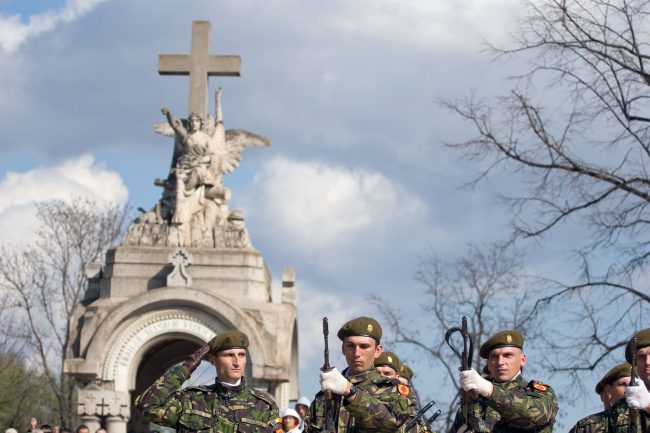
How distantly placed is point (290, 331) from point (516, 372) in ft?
55.4

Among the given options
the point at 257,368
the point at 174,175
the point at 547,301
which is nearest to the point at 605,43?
the point at 547,301

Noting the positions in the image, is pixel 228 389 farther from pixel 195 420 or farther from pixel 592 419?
pixel 592 419

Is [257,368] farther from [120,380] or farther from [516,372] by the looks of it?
Result: [516,372]

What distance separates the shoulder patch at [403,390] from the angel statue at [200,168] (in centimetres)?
1826

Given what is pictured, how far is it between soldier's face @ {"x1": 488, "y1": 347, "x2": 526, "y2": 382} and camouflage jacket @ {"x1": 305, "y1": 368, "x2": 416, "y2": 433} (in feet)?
2.19

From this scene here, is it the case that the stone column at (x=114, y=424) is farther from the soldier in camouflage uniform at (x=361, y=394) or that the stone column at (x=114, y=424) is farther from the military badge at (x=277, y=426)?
the soldier in camouflage uniform at (x=361, y=394)

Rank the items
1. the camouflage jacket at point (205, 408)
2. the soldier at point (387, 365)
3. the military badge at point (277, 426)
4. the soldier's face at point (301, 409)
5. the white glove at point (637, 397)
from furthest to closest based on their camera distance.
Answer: the soldier's face at point (301, 409), the soldier at point (387, 365), the military badge at point (277, 426), the camouflage jacket at point (205, 408), the white glove at point (637, 397)

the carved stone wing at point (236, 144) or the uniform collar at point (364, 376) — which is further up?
the carved stone wing at point (236, 144)

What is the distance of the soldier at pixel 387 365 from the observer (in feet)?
37.1

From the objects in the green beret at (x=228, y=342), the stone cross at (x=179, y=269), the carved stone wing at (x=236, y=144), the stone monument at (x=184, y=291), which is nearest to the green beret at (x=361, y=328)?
the green beret at (x=228, y=342)

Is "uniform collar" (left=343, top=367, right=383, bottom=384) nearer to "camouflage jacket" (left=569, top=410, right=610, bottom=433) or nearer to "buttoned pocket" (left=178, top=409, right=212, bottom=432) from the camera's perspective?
"buttoned pocket" (left=178, top=409, right=212, bottom=432)

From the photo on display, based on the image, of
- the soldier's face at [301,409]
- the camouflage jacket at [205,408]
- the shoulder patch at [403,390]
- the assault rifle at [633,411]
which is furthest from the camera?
the soldier's face at [301,409]

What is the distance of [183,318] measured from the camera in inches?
1047

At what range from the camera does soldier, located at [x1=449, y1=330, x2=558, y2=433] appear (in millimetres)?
9492
